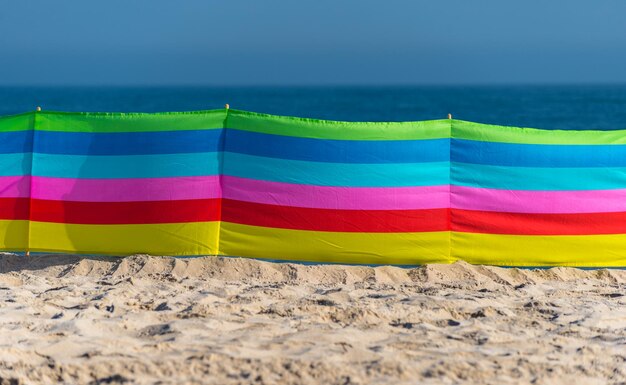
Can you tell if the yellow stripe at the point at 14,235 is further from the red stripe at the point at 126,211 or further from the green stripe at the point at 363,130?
the green stripe at the point at 363,130

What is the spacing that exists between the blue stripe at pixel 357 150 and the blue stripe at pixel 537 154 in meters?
0.15

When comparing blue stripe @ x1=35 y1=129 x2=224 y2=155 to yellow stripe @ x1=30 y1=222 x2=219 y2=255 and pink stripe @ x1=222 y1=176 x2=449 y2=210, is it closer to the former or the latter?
yellow stripe @ x1=30 y1=222 x2=219 y2=255

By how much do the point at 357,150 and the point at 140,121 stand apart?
1721 mm

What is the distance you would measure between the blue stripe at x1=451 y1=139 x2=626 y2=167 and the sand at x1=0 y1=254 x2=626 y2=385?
32.8 inches

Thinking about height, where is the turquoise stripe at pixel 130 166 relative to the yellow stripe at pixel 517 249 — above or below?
above

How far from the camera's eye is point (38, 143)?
26.5 feet

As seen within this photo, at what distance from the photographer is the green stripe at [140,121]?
313 inches

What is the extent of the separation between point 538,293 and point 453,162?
134 centimetres

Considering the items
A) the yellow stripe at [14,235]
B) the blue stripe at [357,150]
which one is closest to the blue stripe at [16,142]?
the yellow stripe at [14,235]

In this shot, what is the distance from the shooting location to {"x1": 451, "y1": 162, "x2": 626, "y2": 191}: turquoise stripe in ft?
25.6

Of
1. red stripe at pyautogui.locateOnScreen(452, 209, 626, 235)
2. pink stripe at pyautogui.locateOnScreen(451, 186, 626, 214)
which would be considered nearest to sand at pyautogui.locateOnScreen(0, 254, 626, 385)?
red stripe at pyautogui.locateOnScreen(452, 209, 626, 235)

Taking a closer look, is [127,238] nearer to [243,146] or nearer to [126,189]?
[126,189]

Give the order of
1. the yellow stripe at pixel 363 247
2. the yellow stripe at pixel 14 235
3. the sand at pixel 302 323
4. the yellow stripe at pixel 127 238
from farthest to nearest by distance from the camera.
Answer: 1. the yellow stripe at pixel 14 235
2. the yellow stripe at pixel 127 238
3. the yellow stripe at pixel 363 247
4. the sand at pixel 302 323

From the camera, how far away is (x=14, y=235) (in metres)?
8.07
